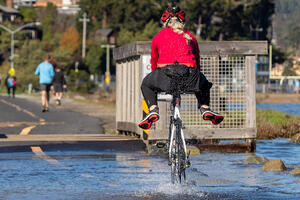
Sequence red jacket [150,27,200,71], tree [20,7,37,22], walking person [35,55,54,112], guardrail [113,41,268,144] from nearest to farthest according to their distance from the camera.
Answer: red jacket [150,27,200,71] → guardrail [113,41,268,144] → walking person [35,55,54,112] → tree [20,7,37,22]

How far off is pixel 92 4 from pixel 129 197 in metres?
107

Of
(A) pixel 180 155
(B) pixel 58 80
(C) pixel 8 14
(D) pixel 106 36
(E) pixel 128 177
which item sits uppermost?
(C) pixel 8 14

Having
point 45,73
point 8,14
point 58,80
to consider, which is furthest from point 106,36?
point 45,73

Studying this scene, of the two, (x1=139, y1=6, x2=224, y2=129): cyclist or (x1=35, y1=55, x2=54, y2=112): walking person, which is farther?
(x1=35, y1=55, x2=54, y2=112): walking person

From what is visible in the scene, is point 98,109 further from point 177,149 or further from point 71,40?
point 71,40

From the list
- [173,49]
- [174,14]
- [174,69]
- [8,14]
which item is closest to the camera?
[174,69]

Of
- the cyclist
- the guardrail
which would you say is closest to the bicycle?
the cyclist

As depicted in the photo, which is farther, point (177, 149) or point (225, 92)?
point (225, 92)

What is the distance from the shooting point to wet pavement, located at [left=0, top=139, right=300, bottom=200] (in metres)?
8.74

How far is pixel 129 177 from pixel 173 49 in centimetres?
198

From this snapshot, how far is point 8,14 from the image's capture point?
147m

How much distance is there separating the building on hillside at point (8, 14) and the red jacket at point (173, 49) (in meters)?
136

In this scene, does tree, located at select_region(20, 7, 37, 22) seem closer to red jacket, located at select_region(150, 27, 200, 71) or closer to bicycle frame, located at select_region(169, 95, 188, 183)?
red jacket, located at select_region(150, 27, 200, 71)

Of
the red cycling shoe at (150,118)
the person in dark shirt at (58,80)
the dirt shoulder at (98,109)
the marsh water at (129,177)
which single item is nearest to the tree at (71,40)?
the dirt shoulder at (98,109)
